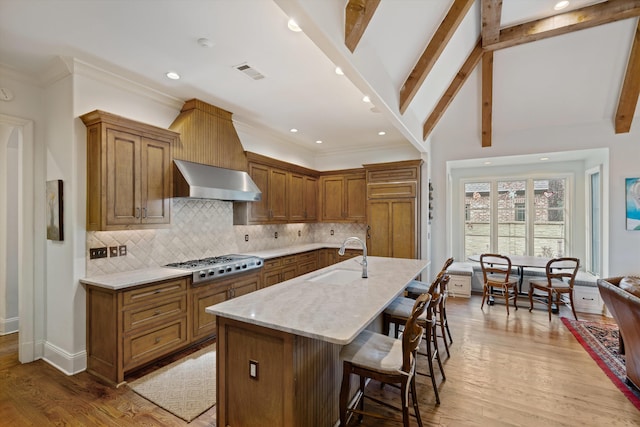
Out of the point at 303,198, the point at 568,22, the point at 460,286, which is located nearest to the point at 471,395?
the point at 460,286

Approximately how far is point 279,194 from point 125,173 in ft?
8.47

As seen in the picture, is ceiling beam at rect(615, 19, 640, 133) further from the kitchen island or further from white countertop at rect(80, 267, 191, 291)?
white countertop at rect(80, 267, 191, 291)

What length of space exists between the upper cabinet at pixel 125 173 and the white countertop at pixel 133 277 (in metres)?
0.49

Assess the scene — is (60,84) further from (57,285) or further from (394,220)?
(394,220)

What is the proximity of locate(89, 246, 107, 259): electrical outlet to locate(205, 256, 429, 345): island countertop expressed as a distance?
1826 mm

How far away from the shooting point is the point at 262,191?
4852 mm

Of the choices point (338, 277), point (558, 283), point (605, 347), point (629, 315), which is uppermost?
point (338, 277)

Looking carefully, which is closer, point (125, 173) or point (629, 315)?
point (629, 315)

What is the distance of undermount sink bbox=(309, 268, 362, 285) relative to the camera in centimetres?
289

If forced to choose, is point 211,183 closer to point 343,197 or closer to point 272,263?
point 272,263

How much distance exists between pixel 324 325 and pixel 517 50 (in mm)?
4819

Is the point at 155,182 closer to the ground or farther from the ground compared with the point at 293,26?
closer to the ground

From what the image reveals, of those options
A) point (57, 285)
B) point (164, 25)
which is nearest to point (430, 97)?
point (164, 25)

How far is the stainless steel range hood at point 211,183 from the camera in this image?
339 cm
